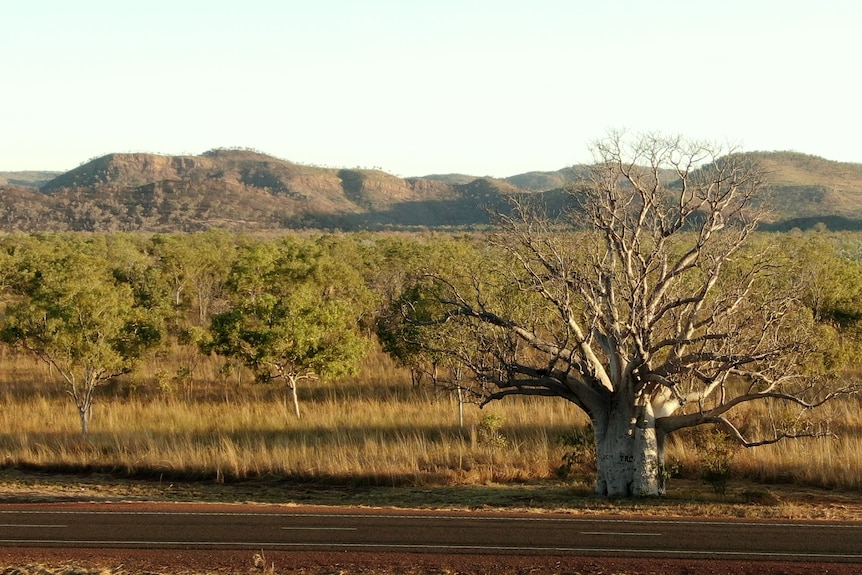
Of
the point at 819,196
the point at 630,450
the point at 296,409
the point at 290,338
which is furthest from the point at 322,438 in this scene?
the point at 819,196

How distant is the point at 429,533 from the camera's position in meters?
15.9

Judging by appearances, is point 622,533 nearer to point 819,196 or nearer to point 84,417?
point 84,417

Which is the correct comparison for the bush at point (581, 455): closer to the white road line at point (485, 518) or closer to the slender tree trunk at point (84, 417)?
the white road line at point (485, 518)

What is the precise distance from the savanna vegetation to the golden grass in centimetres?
7

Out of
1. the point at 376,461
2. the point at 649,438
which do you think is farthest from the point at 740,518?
the point at 376,461

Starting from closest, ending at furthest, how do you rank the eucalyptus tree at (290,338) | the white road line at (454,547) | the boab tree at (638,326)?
the white road line at (454,547) < the boab tree at (638,326) < the eucalyptus tree at (290,338)

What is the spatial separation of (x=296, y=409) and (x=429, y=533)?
632 inches

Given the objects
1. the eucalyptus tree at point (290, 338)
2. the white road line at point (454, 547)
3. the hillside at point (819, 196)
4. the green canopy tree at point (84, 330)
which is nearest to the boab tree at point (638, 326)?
the white road line at point (454, 547)

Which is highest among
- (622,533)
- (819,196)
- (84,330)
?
(819,196)

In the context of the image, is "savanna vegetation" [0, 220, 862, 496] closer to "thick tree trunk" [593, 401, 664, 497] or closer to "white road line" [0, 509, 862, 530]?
"thick tree trunk" [593, 401, 664, 497]

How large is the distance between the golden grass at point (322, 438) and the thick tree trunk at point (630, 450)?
2.98 meters

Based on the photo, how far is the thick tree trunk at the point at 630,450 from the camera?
61.8 ft

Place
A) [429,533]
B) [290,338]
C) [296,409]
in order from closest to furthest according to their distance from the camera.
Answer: [429,533] → [290,338] → [296,409]

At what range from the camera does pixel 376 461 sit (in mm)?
24484
